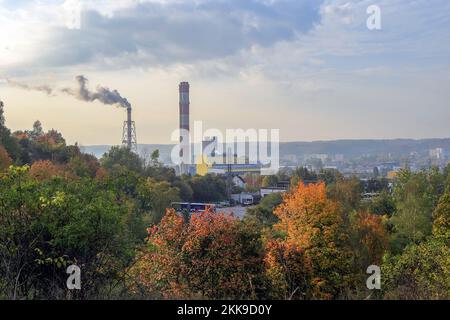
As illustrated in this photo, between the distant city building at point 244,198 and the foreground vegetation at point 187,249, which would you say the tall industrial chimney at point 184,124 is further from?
the foreground vegetation at point 187,249

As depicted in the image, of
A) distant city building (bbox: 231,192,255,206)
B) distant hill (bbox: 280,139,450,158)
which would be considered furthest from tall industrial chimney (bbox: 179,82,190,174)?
distant city building (bbox: 231,192,255,206)

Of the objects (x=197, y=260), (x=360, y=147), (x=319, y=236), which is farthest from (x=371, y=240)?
(x=360, y=147)

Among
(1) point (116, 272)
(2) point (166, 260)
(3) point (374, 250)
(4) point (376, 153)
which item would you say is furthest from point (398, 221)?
(4) point (376, 153)

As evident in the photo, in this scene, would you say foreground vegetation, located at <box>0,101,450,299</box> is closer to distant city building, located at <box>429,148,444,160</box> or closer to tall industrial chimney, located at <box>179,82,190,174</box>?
distant city building, located at <box>429,148,444,160</box>

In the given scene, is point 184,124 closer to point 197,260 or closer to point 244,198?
point 244,198

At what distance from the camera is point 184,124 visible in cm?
7206

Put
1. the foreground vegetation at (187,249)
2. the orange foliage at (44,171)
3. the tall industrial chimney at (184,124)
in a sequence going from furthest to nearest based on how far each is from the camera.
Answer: the tall industrial chimney at (184,124)
the orange foliage at (44,171)
the foreground vegetation at (187,249)

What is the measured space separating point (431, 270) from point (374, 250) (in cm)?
906

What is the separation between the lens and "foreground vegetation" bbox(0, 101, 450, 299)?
6457mm

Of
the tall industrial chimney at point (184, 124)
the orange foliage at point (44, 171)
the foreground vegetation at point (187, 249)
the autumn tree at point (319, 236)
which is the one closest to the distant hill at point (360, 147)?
the tall industrial chimney at point (184, 124)

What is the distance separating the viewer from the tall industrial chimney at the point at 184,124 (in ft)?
237

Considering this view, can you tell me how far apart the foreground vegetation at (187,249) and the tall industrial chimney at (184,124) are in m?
50.7

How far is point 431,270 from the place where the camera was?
12.2 metres

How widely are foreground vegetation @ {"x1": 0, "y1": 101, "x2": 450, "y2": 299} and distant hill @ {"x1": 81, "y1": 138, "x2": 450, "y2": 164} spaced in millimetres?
49753
